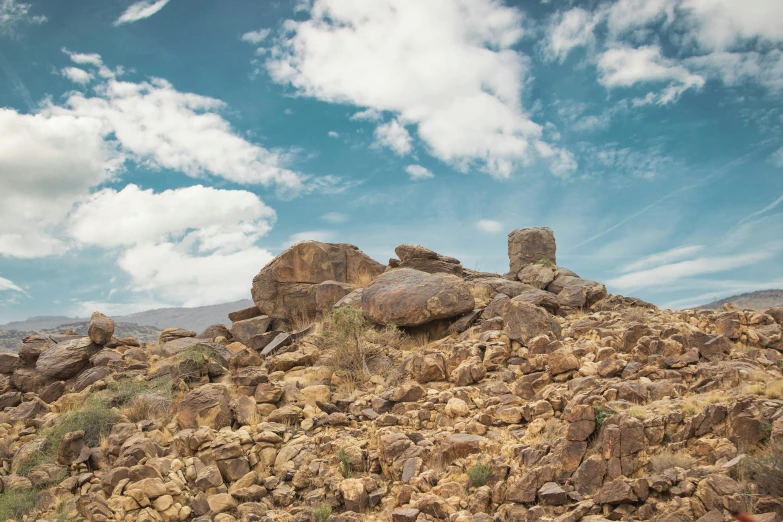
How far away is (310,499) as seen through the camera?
9.38 metres

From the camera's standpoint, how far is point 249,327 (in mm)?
22281

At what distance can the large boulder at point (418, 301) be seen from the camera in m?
16.4

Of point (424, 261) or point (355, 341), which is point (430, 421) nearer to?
point (355, 341)

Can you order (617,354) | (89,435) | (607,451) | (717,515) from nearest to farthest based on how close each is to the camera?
(717,515) → (607,451) → (617,354) → (89,435)

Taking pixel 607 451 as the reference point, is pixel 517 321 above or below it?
above

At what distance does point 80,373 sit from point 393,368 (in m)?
10.9

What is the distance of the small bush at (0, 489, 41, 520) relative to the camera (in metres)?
10.1

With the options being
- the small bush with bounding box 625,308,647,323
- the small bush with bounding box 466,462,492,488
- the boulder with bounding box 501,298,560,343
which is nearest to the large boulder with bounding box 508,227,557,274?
the small bush with bounding box 625,308,647,323

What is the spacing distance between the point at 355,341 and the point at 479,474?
7522 millimetres

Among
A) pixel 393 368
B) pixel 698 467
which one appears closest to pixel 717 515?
pixel 698 467

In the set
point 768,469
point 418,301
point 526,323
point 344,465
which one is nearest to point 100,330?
point 418,301

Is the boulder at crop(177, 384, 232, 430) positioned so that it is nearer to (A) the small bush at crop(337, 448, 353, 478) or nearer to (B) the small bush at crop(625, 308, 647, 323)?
(A) the small bush at crop(337, 448, 353, 478)

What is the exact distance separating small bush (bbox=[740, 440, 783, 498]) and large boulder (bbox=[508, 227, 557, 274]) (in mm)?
18595

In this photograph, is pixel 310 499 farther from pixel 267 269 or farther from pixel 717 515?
pixel 267 269
